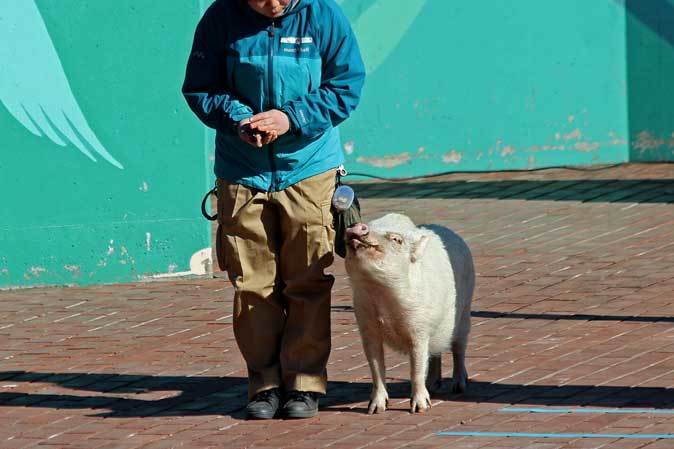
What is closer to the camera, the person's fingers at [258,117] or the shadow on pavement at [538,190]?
the person's fingers at [258,117]

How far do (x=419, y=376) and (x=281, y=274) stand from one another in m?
0.85

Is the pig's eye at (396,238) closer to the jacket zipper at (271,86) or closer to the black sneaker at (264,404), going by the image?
the jacket zipper at (271,86)

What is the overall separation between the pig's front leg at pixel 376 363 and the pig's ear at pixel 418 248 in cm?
42

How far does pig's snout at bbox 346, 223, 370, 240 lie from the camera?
6367 mm

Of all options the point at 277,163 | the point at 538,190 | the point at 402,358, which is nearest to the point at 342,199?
the point at 277,163

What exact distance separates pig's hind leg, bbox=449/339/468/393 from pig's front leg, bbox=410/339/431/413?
1.10ft

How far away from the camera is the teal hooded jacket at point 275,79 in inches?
257

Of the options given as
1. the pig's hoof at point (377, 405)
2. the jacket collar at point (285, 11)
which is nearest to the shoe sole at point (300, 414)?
the pig's hoof at point (377, 405)

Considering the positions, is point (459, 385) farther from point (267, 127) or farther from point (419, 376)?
point (267, 127)

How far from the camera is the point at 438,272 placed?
6.86 meters

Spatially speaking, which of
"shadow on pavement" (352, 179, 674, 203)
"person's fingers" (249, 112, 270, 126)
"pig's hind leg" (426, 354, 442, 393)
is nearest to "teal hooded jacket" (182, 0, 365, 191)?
"person's fingers" (249, 112, 270, 126)

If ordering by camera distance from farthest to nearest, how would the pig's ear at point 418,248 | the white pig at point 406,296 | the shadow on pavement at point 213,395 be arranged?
the shadow on pavement at point 213,395 < the pig's ear at point 418,248 < the white pig at point 406,296

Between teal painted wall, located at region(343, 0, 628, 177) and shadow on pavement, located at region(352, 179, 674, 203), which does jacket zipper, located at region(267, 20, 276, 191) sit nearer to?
shadow on pavement, located at region(352, 179, 674, 203)

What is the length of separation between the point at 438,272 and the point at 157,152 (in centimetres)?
411
